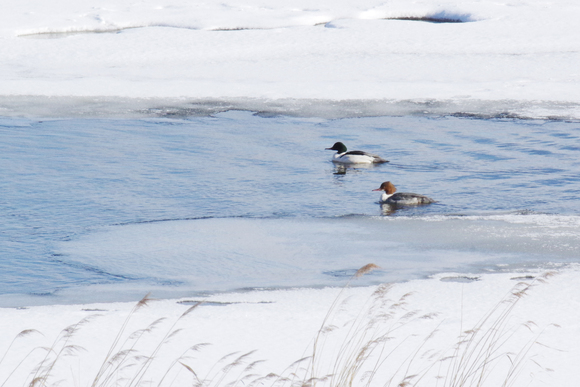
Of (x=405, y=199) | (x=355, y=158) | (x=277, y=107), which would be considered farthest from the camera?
(x=277, y=107)

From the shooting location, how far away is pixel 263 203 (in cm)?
872

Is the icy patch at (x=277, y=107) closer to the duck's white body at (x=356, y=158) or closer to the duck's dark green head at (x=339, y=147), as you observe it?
the duck's dark green head at (x=339, y=147)

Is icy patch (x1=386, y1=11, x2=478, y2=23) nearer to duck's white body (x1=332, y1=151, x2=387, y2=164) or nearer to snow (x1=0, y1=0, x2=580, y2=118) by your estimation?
snow (x1=0, y1=0, x2=580, y2=118)

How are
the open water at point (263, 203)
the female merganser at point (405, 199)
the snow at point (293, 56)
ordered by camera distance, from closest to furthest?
the open water at point (263, 203), the female merganser at point (405, 199), the snow at point (293, 56)

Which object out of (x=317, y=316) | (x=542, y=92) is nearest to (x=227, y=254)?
(x=317, y=316)

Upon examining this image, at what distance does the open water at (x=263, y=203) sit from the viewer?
6.19m

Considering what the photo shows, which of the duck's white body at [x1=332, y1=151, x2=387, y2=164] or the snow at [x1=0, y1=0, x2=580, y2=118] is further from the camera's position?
the snow at [x1=0, y1=0, x2=580, y2=118]

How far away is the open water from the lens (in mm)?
6191

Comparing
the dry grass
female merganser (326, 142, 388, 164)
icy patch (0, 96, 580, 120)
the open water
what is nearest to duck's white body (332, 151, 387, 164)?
female merganser (326, 142, 388, 164)

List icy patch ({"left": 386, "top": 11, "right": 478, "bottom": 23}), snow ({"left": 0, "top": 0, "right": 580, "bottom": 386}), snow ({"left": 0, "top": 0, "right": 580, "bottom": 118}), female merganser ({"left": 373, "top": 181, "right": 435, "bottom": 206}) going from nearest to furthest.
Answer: snow ({"left": 0, "top": 0, "right": 580, "bottom": 386}), female merganser ({"left": 373, "top": 181, "right": 435, "bottom": 206}), snow ({"left": 0, "top": 0, "right": 580, "bottom": 118}), icy patch ({"left": 386, "top": 11, "right": 478, "bottom": 23})

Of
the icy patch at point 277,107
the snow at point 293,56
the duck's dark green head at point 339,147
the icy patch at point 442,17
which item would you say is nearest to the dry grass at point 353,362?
the duck's dark green head at point 339,147

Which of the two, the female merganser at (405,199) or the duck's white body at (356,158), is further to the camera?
the duck's white body at (356,158)

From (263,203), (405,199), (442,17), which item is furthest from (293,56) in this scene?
(263,203)

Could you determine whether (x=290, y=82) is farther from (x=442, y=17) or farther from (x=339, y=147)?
(x=442, y=17)
